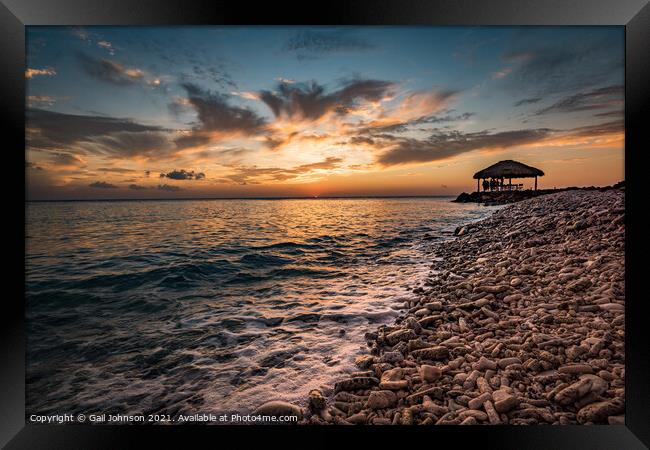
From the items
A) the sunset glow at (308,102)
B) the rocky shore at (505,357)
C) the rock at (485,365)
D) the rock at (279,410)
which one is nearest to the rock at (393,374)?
the rocky shore at (505,357)

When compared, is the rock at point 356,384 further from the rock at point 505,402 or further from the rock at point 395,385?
the rock at point 505,402

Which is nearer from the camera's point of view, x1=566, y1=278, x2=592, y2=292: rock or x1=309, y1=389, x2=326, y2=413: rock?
x1=309, y1=389, x2=326, y2=413: rock

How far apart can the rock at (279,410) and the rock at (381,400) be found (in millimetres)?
586

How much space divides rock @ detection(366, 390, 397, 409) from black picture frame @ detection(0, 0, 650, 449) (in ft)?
2.19

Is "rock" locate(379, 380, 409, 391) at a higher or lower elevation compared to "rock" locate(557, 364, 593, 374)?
lower

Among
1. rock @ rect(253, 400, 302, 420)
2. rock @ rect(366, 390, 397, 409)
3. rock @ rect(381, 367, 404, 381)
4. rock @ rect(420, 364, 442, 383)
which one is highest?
rock @ rect(420, 364, 442, 383)

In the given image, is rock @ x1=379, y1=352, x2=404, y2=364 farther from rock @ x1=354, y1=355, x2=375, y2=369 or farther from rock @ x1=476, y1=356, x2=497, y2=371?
rock @ x1=476, y1=356, x2=497, y2=371

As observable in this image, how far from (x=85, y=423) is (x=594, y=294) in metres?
5.00

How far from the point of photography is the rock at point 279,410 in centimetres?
208

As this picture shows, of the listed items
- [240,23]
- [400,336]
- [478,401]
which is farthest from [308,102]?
[478,401]

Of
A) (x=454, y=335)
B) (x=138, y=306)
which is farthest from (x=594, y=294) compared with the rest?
(x=138, y=306)

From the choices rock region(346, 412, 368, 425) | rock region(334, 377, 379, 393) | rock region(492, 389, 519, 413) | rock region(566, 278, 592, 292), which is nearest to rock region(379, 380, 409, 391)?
rock region(334, 377, 379, 393)

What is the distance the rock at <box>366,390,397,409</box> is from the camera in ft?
6.43
